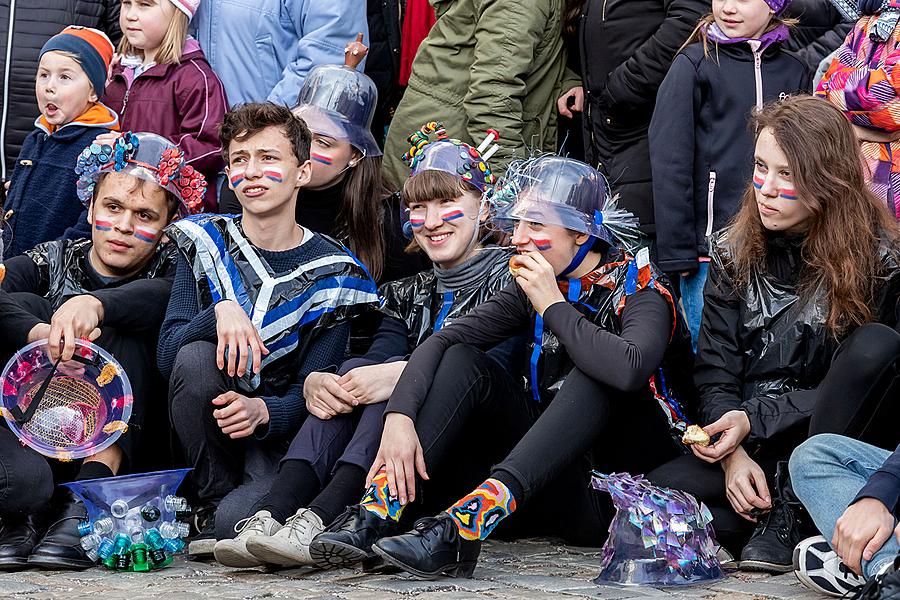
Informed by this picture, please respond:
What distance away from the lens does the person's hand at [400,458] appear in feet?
13.7

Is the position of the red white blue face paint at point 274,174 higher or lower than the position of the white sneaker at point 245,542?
higher

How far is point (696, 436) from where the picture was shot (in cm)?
436

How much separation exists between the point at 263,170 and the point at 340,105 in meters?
0.85

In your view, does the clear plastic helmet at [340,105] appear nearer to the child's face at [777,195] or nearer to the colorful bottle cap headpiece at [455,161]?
the colorful bottle cap headpiece at [455,161]

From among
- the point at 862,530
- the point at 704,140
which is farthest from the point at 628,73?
the point at 862,530

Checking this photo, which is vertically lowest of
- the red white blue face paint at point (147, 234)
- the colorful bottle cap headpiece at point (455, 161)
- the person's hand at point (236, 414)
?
the person's hand at point (236, 414)

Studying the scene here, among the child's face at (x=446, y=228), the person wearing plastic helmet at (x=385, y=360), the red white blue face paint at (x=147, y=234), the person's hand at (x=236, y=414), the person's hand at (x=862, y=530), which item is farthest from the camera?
the red white blue face paint at (x=147, y=234)

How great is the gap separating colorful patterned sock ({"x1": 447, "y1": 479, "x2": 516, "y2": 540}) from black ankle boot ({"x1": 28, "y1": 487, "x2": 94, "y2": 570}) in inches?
52.1

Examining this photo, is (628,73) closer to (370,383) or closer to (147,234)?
(370,383)

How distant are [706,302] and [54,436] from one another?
2.39m

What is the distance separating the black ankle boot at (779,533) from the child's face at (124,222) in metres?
2.70

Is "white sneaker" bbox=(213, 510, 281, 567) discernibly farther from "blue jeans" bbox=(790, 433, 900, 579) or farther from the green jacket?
the green jacket

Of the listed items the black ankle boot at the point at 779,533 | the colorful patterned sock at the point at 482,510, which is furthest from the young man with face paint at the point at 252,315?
the black ankle boot at the point at 779,533

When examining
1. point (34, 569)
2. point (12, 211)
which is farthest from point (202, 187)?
point (34, 569)
